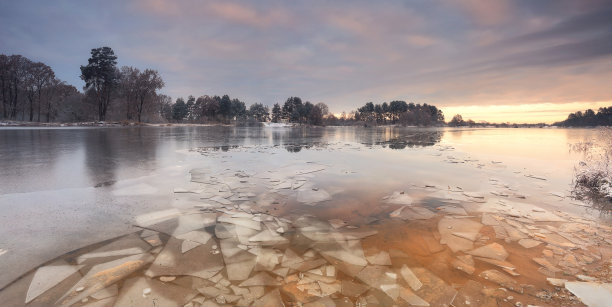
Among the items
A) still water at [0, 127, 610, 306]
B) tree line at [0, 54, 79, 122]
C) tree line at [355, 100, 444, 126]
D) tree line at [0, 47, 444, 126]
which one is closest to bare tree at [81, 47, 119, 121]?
tree line at [0, 47, 444, 126]

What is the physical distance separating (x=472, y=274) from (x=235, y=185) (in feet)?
17.2

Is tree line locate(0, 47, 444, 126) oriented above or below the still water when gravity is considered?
above

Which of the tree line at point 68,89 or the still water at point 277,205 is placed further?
the tree line at point 68,89

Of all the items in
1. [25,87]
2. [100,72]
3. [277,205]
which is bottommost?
[277,205]

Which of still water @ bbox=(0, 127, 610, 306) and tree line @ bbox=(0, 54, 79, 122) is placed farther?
tree line @ bbox=(0, 54, 79, 122)

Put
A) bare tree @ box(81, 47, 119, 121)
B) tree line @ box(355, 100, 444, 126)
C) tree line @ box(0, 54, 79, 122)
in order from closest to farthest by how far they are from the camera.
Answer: tree line @ box(0, 54, 79, 122), bare tree @ box(81, 47, 119, 121), tree line @ box(355, 100, 444, 126)

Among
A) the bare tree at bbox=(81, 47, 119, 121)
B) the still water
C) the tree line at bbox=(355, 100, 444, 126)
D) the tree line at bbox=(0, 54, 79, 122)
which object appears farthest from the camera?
the tree line at bbox=(355, 100, 444, 126)

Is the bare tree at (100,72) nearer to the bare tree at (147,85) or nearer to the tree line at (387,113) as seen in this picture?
the bare tree at (147,85)

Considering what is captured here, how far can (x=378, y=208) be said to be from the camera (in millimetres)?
4992

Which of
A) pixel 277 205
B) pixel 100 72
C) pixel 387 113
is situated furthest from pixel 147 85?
pixel 387 113

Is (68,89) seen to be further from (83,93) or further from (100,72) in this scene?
(100,72)

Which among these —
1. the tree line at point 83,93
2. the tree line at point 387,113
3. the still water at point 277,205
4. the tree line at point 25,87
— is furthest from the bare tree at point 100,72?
the tree line at point 387,113

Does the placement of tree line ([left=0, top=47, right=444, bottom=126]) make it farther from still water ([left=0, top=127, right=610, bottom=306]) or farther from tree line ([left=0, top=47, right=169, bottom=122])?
still water ([left=0, top=127, right=610, bottom=306])

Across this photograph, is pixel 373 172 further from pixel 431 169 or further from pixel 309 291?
pixel 309 291
